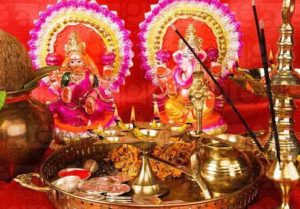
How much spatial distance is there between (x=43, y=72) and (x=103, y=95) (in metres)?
0.29

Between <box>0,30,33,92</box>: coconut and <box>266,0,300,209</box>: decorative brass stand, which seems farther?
<box>0,30,33,92</box>: coconut

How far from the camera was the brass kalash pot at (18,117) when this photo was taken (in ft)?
3.60

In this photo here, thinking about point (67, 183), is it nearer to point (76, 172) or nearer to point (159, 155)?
point (76, 172)

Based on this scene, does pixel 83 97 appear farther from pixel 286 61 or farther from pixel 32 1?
pixel 286 61

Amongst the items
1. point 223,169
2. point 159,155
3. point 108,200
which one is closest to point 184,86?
point 159,155

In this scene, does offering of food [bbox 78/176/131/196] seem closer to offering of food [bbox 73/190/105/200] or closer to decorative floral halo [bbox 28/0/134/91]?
offering of food [bbox 73/190/105/200]

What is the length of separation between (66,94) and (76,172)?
317 mm

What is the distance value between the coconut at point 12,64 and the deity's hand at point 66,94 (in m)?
0.23

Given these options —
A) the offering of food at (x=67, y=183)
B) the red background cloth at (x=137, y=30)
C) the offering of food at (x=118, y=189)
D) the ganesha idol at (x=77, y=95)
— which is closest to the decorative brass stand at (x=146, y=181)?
the offering of food at (x=118, y=189)

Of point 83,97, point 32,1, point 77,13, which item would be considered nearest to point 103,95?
point 83,97

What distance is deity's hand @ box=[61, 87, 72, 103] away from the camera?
1.37 metres

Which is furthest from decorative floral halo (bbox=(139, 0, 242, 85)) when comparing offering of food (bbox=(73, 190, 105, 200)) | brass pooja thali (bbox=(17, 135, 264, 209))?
offering of food (bbox=(73, 190, 105, 200))

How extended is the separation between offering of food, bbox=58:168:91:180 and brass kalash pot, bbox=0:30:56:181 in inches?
3.1

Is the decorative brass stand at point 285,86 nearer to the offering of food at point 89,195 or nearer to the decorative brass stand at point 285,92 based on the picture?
the decorative brass stand at point 285,92
